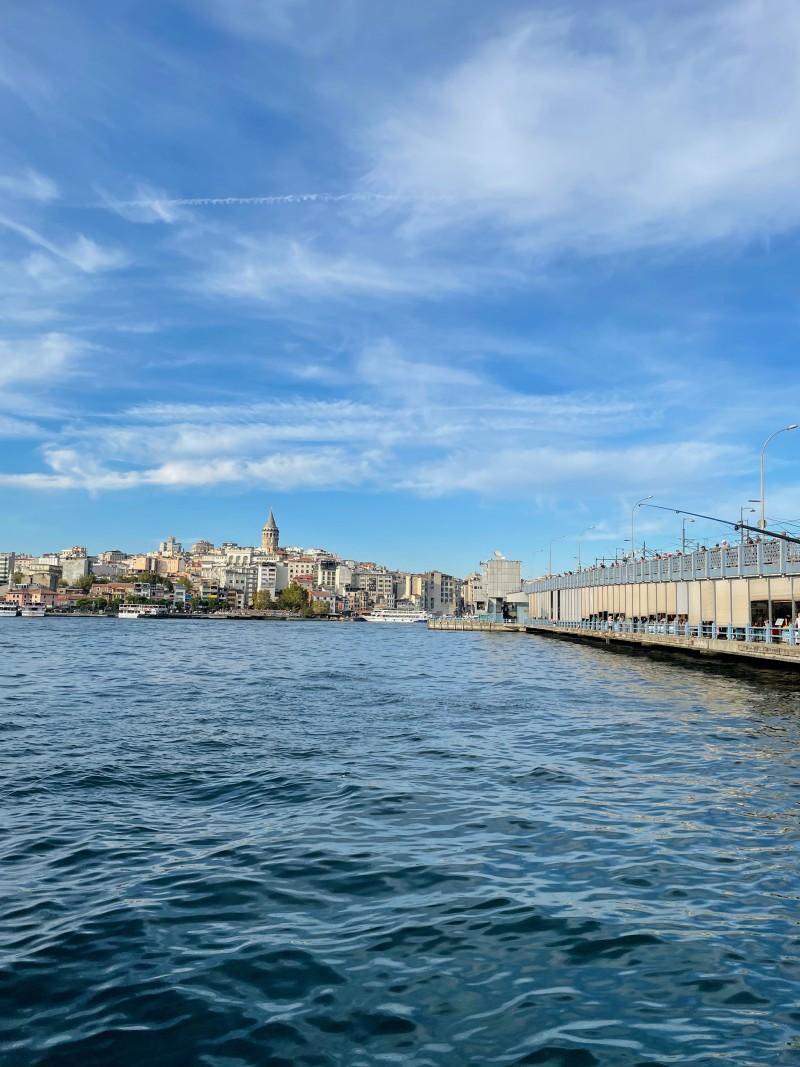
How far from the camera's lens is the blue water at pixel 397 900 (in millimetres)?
6043

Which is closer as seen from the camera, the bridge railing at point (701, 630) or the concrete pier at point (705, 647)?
the concrete pier at point (705, 647)

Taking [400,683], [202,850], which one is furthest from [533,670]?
[202,850]

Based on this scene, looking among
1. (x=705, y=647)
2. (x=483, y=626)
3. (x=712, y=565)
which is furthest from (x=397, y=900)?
(x=483, y=626)

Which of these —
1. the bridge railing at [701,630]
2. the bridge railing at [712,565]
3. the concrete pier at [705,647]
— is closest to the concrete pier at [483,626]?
the concrete pier at [705,647]

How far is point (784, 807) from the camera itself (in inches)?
501

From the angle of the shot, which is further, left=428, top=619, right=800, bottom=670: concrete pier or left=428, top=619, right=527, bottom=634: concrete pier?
left=428, top=619, right=527, bottom=634: concrete pier

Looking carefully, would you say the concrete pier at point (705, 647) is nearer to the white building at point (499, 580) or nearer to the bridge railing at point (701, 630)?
the bridge railing at point (701, 630)

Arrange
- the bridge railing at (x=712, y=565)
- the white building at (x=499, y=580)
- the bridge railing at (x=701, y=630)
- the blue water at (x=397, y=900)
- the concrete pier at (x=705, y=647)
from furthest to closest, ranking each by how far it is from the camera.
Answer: the white building at (x=499, y=580) < the bridge railing at (x=712, y=565) < the bridge railing at (x=701, y=630) < the concrete pier at (x=705, y=647) < the blue water at (x=397, y=900)

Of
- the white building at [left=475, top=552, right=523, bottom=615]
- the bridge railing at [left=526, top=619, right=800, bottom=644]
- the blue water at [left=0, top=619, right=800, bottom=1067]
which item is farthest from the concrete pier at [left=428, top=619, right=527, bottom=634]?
the blue water at [left=0, top=619, right=800, bottom=1067]

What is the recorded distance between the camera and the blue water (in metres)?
6.04

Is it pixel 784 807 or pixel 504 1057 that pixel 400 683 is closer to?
pixel 784 807

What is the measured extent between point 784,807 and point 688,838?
8.87 ft

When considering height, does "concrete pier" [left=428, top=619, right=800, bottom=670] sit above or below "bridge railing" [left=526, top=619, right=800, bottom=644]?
below

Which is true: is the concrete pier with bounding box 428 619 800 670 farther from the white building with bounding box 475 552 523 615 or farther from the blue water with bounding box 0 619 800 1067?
the white building with bounding box 475 552 523 615
